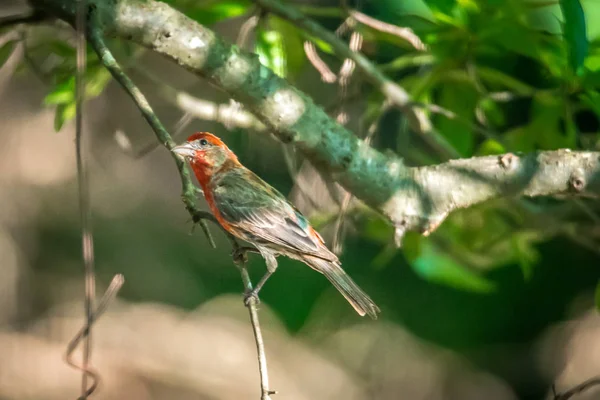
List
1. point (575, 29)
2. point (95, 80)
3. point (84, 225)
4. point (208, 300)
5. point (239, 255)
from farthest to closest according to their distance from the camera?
point (208, 300)
point (95, 80)
point (575, 29)
point (239, 255)
point (84, 225)

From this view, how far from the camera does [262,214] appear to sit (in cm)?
207

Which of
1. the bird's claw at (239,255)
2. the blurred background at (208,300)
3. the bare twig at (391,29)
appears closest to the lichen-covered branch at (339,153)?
the bird's claw at (239,255)

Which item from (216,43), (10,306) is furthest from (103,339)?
(216,43)

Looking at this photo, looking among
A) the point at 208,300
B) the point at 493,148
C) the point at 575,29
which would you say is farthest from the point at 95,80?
the point at 208,300

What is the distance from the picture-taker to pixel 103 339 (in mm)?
5188

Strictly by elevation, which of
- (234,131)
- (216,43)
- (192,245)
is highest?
(216,43)

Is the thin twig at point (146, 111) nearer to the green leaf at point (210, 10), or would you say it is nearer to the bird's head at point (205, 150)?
the bird's head at point (205, 150)

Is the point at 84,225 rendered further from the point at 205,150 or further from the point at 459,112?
the point at 459,112

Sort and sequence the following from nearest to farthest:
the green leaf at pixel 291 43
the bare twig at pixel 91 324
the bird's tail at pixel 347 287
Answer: the bare twig at pixel 91 324 < the bird's tail at pixel 347 287 < the green leaf at pixel 291 43

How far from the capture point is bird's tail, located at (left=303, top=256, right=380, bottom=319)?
1.84m

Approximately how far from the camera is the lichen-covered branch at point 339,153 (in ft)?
6.23

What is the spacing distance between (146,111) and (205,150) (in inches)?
10.5

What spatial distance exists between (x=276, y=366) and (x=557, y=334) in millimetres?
1933

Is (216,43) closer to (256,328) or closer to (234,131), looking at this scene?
(256,328)
